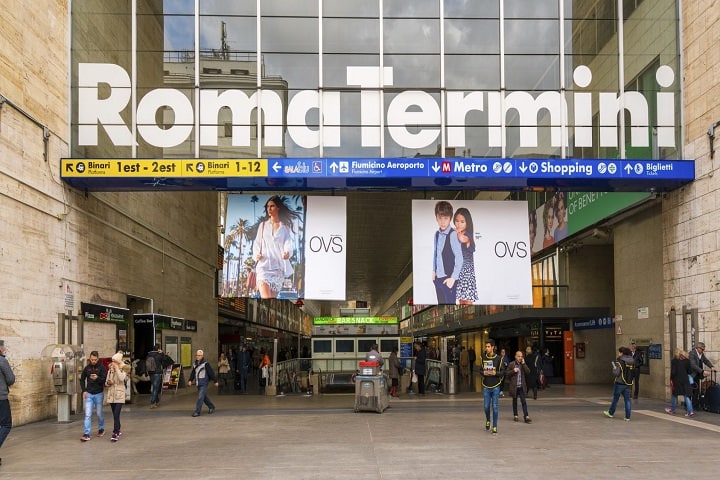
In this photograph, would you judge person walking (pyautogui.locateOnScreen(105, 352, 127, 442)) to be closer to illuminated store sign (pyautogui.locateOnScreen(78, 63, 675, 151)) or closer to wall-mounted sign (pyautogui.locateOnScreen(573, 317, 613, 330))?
illuminated store sign (pyautogui.locateOnScreen(78, 63, 675, 151))

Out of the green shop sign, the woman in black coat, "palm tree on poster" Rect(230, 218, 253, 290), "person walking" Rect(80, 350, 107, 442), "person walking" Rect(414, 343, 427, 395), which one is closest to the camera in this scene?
"person walking" Rect(80, 350, 107, 442)

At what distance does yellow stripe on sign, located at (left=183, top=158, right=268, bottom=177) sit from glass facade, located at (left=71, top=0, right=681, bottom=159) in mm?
561

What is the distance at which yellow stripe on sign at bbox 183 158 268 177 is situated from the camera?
58.3 feet

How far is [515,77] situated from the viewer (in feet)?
62.7

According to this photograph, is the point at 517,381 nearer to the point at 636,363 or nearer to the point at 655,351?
the point at 636,363

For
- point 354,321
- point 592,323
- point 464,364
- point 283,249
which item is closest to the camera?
point 283,249

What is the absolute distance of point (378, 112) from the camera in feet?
61.9

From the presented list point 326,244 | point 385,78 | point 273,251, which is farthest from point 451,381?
point 385,78

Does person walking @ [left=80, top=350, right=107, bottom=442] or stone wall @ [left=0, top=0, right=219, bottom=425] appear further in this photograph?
stone wall @ [left=0, top=0, right=219, bottom=425]

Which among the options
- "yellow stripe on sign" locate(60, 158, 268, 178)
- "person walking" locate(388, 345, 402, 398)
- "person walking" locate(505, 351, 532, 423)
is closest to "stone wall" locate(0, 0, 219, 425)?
"yellow stripe on sign" locate(60, 158, 268, 178)

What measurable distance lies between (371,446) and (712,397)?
920 cm

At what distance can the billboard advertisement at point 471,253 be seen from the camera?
63.4 ft

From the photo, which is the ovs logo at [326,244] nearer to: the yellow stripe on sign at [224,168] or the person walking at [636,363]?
the yellow stripe on sign at [224,168]

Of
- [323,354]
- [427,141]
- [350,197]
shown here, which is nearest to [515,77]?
[427,141]
